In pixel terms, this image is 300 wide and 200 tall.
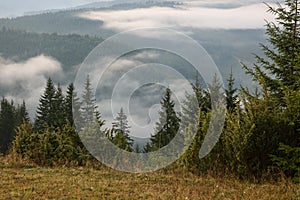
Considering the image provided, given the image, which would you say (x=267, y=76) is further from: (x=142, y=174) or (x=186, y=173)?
(x=142, y=174)

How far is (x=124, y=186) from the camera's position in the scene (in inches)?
375

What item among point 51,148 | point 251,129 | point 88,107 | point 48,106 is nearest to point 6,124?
point 48,106

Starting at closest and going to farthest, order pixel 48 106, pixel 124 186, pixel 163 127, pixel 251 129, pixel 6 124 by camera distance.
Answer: pixel 124 186, pixel 251 129, pixel 163 127, pixel 48 106, pixel 6 124

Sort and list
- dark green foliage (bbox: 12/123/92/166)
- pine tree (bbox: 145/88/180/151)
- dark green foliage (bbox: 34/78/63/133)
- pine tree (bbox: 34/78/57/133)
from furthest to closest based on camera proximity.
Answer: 1. pine tree (bbox: 34/78/57/133)
2. dark green foliage (bbox: 34/78/63/133)
3. pine tree (bbox: 145/88/180/151)
4. dark green foliage (bbox: 12/123/92/166)

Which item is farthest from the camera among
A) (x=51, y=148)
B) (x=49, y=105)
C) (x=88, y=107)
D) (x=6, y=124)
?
(x=6, y=124)

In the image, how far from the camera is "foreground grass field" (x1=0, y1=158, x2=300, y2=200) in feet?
28.1

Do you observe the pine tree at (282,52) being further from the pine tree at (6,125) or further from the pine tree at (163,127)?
the pine tree at (6,125)

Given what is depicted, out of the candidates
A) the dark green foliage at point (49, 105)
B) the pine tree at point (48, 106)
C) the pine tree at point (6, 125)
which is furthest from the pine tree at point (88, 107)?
the pine tree at point (6, 125)

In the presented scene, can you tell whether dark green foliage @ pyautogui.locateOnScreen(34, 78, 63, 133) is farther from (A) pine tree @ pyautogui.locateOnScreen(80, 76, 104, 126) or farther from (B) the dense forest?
(A) pine tree @ pyautogui.locateOnScreen(80, 76, 104, 126)

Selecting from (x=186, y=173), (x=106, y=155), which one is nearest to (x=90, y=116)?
(x=106, y=155)

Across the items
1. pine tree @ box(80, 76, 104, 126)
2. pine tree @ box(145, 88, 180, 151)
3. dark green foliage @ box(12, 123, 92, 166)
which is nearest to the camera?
pine tree @ box(80, 76, 104, 126)

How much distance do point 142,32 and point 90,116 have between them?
3.63m

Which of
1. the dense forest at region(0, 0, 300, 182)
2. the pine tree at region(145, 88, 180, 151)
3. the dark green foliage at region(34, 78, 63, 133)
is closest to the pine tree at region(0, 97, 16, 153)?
the dark green foliage at region(34, 78, 63, 133)

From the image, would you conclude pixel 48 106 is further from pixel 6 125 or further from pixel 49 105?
pixel 6 125
